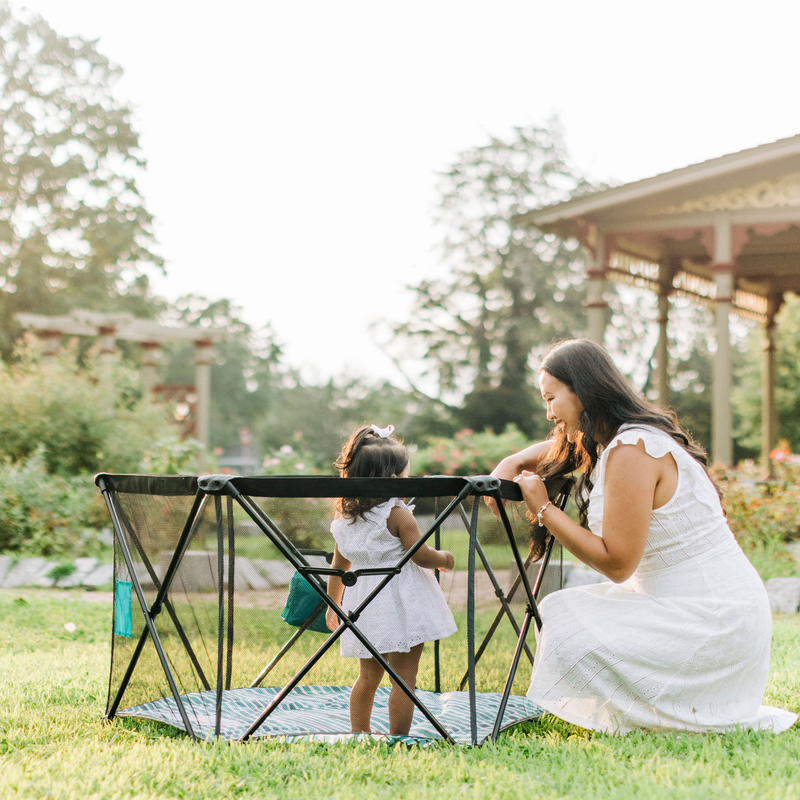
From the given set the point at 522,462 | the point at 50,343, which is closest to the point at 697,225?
the point at 522,462

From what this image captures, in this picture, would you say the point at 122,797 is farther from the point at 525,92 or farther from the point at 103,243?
the point at 525,92

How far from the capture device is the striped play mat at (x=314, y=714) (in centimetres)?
248

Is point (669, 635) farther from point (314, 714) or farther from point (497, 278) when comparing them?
point (497, 278)

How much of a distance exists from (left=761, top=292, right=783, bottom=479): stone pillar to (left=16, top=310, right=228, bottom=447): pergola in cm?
801

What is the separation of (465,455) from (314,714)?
941 centimetres

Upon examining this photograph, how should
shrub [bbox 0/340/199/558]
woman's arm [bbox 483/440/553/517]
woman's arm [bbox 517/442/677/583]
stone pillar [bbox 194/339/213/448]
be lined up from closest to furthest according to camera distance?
woman's arm [bbox 517/442/677/583] → woman's arm [bbox 483/440/553/517] → shrub [bbox 0/340/199/558] → stone pillar [bbox 194/339/213/448]

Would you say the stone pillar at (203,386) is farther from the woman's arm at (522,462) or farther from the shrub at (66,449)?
the woman's arm at (522,462)

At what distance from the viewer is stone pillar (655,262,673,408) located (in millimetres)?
11336

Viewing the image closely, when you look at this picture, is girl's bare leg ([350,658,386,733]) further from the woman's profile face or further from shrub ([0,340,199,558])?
shrub ([0,340,199,558])

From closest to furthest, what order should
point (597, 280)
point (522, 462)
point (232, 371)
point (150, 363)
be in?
1. point (522, 462)
2. point (597, 280)
3. point (150, 363)
4. point (232, 371)

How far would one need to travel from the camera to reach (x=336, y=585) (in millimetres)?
2500

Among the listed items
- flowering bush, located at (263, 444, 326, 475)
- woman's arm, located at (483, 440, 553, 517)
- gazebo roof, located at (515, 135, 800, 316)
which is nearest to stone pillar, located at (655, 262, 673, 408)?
gazebo roof, located at (515, 135, 800, 316)

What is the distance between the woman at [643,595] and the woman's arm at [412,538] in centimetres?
30

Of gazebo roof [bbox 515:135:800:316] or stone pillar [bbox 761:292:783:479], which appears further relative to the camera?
stone pillar [bbox 761:292:783:479]
